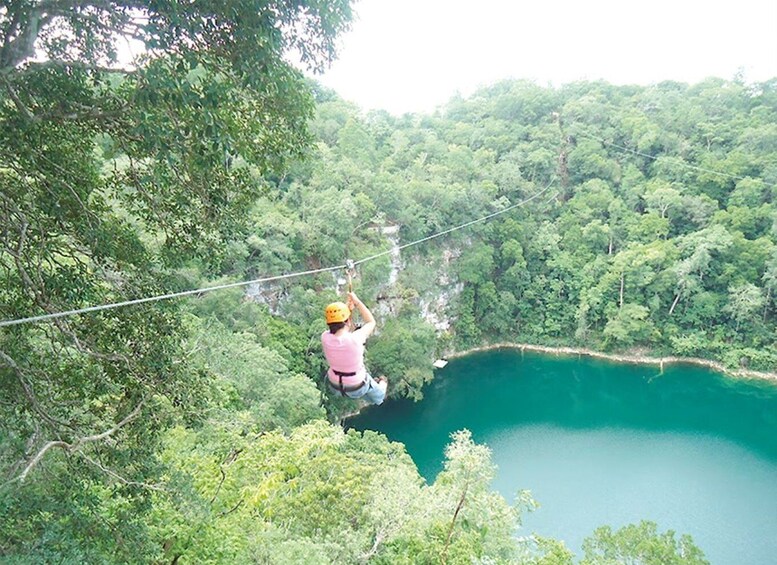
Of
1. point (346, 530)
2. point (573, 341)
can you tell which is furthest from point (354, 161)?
point (346, 530)

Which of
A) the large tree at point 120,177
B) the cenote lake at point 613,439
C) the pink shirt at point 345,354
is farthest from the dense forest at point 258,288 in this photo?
the cenote lake at point 613,439

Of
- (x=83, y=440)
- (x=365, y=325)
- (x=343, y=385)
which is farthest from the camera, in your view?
(x=343, y=385)

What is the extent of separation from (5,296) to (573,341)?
66.9 feet

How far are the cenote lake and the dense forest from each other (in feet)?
5.12

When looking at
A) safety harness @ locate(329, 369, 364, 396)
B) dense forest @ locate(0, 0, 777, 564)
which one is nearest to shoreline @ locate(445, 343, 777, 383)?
dense forest @ locate(0, 0, 777, 564)

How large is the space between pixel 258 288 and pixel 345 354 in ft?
38.2

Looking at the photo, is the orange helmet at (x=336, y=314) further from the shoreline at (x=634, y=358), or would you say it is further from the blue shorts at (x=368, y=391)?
the shoreline at (x=634, y=358)

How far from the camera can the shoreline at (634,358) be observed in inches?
705

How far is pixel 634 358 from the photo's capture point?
19453 millimetres

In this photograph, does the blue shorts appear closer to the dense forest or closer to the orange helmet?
the orange helmet

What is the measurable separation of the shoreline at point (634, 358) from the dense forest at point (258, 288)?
11.7 inches

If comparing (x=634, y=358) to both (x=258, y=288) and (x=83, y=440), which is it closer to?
(x=258, y=288)

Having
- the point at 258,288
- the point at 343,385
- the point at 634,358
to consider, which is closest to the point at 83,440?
the point at 343,385

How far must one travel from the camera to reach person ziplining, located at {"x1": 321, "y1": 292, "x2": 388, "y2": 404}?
3025 mm
